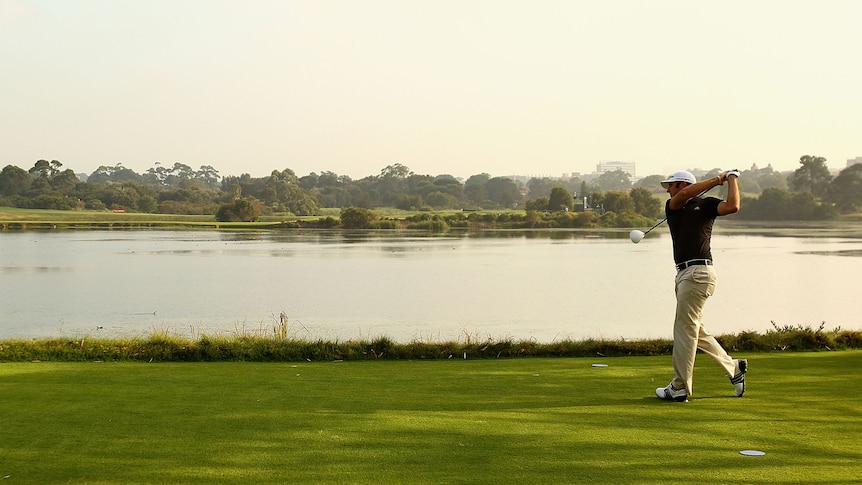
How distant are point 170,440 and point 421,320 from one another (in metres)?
14.5

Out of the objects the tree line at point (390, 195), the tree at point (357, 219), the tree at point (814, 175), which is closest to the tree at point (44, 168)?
the tree line at point (390, 195)

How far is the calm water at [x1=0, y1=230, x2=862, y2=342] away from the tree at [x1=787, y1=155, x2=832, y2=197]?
73830 mm

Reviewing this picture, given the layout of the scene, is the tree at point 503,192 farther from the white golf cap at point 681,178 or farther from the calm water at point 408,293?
the white golf cap at point 681,178

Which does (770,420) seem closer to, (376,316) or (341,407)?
(341,407)

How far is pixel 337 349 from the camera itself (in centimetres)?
928

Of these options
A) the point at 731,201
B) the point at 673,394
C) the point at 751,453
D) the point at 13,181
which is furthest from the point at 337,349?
the point at 13,181

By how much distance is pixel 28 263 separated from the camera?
39.2m

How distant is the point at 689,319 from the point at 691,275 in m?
0.36

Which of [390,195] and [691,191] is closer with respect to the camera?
[691,191]

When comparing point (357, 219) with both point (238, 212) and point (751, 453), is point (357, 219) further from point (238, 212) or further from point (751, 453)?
point (751, 453)

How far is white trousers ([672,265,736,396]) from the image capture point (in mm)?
6145

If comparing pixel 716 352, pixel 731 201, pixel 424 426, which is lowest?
pixel 424 426

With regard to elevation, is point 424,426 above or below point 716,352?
below

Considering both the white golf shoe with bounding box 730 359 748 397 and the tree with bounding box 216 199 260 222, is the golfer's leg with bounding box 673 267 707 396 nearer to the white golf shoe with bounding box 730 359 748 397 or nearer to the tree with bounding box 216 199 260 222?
the white golf shoe with bounding box 730 359 748 397
